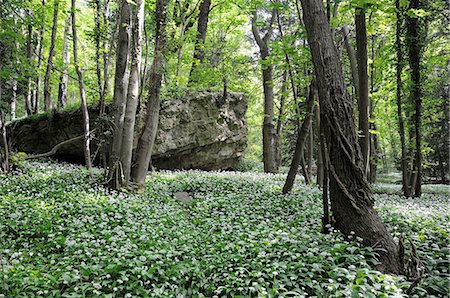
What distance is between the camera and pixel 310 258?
467 cm

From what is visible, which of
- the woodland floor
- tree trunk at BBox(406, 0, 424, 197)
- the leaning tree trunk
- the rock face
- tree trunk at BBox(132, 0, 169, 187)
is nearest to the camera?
the woodland floor

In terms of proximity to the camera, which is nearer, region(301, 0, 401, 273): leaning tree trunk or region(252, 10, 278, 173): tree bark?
region(301, 0, 401, 273): leaning tree trunk

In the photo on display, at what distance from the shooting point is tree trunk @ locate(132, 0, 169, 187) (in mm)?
9547

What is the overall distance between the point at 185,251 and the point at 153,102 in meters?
5.67

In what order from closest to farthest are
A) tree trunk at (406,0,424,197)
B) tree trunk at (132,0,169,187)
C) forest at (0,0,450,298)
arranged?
forest at (0,0,450,298), tree trunk at (132,0,169,187), tree trunk at (406,0,424,197)

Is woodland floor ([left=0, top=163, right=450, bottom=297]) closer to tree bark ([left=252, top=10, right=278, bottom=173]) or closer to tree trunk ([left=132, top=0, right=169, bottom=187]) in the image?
tree trunk ([left=132, top=0, right=169, bottom=187])

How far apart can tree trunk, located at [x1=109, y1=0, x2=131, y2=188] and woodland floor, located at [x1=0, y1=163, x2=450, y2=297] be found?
113 cm

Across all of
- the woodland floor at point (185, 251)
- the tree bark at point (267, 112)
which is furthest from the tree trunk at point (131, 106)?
the tree bark at point (267, 112)

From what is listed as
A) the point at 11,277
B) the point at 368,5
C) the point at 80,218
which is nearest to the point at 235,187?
the point at 80,218

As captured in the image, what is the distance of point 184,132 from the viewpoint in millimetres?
14445

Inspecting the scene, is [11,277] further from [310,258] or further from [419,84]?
[419,84]

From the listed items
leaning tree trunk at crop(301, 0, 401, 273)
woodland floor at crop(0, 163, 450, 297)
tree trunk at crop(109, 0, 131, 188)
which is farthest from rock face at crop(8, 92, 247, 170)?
leaning tree trunk at crop(301, 0, 401, 273)

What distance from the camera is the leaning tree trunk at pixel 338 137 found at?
17.3ft

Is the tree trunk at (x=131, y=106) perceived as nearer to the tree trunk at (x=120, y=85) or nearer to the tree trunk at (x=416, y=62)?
the tree trunk at (x=120, y=85)
